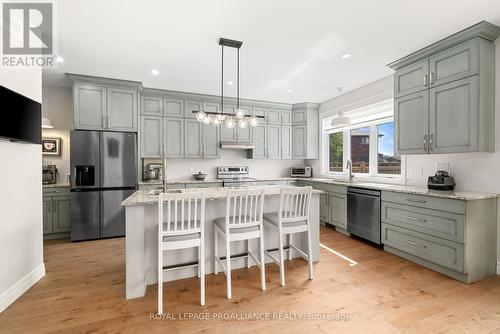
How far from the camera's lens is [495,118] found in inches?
101

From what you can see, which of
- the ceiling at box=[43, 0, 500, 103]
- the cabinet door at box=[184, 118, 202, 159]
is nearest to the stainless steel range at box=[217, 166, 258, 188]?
the cabinet door at box=[184, 118, 202, 159]

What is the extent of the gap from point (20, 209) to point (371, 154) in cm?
507

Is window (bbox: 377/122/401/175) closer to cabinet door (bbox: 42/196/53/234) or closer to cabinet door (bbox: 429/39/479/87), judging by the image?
cabinet door (bbox: 429/39/479/87)

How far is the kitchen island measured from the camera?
84.7 inches

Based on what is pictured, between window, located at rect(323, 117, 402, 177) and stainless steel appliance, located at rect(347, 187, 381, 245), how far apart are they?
0.74 meters

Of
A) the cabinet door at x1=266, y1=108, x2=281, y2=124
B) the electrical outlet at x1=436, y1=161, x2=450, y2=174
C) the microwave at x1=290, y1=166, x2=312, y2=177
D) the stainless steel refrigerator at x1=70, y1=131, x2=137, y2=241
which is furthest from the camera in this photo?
the microwave at x1=290, y1=166, x2=312, y2=177

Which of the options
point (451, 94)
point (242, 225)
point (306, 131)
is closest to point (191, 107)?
point (306, 131)

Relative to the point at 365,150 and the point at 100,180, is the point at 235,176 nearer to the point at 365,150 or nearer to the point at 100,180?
the point at 100,180

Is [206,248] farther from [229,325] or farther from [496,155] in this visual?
[496,155]

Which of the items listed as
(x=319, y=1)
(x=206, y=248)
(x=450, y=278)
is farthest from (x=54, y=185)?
(x=450, y=278)

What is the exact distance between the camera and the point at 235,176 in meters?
5.25

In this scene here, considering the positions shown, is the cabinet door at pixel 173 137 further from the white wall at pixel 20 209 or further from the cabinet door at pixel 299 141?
the cabinet door at pixel 299 141

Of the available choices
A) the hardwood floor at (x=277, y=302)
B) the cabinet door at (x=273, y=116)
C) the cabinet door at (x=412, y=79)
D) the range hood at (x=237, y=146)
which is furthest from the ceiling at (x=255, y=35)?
the hardwood floor at (x=277, y=302)
